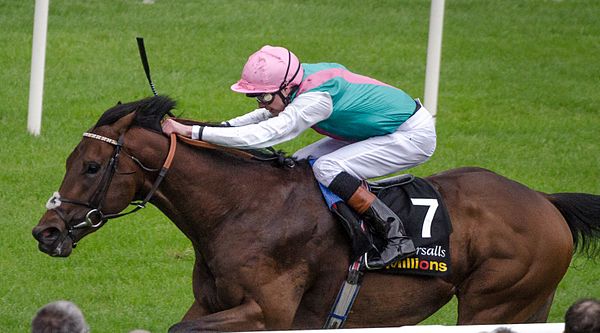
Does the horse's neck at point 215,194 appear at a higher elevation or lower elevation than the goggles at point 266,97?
lower

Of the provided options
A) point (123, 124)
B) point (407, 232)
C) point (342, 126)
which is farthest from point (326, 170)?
point (123, 124)

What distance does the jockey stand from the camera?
6.09m

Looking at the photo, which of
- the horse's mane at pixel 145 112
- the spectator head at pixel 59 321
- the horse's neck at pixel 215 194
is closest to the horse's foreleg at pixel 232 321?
the horse's neck at pixel 215 194

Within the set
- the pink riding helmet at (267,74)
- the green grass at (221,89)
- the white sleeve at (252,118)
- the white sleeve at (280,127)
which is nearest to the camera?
the white sleeve at (280,127)

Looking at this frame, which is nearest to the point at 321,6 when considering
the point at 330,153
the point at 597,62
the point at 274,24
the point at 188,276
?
the point at 274,24

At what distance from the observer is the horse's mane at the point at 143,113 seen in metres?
6.07

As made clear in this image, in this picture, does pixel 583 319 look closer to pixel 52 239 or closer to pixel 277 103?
pixel 277 103

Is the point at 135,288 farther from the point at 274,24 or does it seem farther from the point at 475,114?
the point at 274,24

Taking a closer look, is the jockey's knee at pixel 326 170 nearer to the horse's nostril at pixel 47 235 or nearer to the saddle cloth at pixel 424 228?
the saddle cloth at pixel 424 228

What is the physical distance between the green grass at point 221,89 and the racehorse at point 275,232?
5.23ft

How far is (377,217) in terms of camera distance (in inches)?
243

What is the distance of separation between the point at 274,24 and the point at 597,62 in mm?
3618

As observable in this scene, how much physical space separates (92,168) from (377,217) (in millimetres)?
1356

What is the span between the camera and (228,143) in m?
6.04
